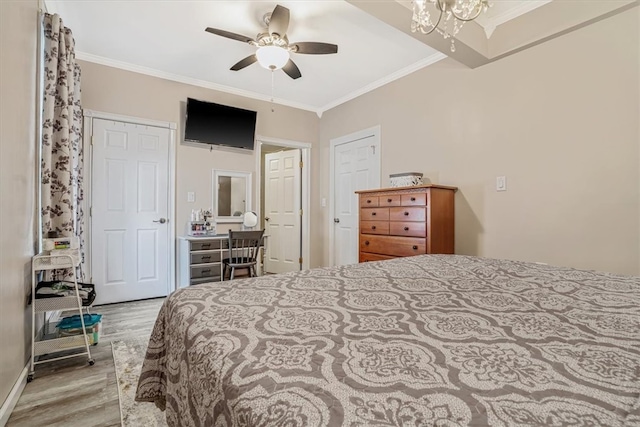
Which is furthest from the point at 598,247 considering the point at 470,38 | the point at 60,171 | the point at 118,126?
the point at 118,126

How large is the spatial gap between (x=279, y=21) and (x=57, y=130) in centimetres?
186

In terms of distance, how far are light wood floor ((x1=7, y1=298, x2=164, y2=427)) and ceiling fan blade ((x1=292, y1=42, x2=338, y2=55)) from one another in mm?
2796

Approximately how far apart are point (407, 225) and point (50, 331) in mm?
2975

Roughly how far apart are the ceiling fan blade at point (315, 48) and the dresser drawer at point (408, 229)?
167cm

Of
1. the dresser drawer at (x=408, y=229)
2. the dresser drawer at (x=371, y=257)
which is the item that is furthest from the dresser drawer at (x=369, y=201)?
the dresser drawer at (x=371, y=257)

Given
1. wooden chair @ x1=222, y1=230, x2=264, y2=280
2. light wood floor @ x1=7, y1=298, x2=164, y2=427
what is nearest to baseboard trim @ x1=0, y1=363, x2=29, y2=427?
light wood floor @ x1=7, y1=298, x2=164, y2=427

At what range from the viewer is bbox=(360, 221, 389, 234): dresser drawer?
10.2ft

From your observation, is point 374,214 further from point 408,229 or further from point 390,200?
point 408,229

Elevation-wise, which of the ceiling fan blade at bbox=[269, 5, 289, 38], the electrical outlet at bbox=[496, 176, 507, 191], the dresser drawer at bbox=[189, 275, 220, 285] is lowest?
the dresser drawer at bbox=[189, 275, 220, 285]

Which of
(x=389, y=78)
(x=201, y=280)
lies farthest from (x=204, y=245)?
(x=389, y=78)

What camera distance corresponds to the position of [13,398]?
160cm

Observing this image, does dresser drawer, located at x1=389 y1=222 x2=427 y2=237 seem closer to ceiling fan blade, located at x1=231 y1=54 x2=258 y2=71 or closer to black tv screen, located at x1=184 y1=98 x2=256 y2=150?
ceiling fan blade, located at x1=231 y1=54 x2=258 y2=71

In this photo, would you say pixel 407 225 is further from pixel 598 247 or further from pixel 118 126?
pixel 118 126

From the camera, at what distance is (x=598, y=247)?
2197 millimetres
